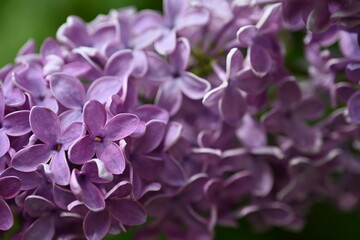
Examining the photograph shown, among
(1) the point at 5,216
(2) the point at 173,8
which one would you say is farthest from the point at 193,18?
(1) the point at 5,216

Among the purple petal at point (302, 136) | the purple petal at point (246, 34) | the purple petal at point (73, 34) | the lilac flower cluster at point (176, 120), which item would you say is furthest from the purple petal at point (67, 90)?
the purple petal at point (302, 136)

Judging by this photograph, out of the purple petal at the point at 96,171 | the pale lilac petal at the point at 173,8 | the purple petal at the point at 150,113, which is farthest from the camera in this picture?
the pale lilac petal at the point at 173,8

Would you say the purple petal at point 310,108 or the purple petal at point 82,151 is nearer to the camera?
the purple petal at point 82,151

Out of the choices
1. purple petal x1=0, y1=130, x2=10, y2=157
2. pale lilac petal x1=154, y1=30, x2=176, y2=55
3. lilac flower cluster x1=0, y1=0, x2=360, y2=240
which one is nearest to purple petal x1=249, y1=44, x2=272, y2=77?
lilac flower cluster x1=0, y1=0, x2=360, y2=240

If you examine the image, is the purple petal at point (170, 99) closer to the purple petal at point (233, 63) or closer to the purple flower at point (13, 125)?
the purple petal at point (233, 63)

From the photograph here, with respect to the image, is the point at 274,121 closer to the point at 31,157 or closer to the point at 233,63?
the point at 233,63

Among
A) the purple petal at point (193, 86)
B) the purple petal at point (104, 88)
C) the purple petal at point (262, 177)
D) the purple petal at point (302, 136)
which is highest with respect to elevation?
the purple petal at point (104, 88)
